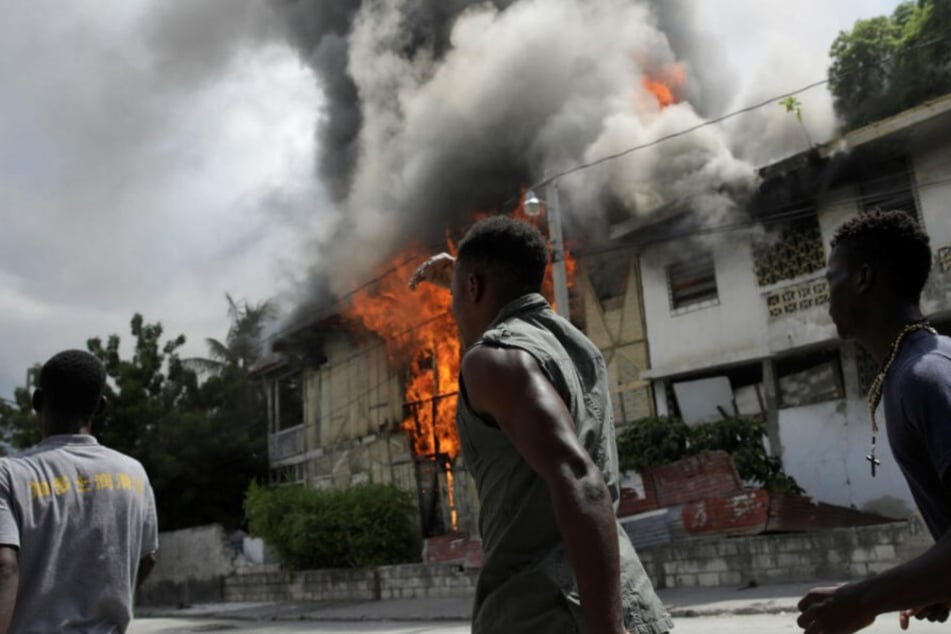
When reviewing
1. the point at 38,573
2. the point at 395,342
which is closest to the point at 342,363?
the point at 395,342

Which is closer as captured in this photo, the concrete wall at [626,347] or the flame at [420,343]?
the concrete wall at [626,347]

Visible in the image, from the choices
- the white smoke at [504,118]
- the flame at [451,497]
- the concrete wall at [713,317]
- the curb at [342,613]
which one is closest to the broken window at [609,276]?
the concrete wall at [713,317]

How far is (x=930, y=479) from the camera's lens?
1.80 m

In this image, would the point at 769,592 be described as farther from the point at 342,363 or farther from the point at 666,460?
the point at 342,363

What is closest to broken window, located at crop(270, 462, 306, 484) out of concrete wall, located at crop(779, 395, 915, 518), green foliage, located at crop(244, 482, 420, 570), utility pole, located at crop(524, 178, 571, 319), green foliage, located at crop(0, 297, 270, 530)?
green foliage, located at crop(0, 297, 270, 530)

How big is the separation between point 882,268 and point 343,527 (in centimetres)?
1552

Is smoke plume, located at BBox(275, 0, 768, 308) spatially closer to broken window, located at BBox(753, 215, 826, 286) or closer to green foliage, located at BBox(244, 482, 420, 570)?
broken window, located at BBox(753, 215, 826, 286)

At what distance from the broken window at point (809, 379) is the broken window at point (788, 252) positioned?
1362mm

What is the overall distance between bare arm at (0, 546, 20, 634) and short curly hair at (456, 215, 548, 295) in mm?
1357

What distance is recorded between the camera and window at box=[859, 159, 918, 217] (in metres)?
13.4

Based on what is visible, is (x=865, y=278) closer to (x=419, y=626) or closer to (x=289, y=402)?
(x=419, y=626)

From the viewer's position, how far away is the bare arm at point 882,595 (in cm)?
171

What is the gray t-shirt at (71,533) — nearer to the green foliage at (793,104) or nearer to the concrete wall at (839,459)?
the concrete wall at (839,459)

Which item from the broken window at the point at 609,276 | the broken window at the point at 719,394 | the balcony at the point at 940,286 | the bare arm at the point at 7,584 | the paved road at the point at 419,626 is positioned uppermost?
the broken window at the point at 609,276
